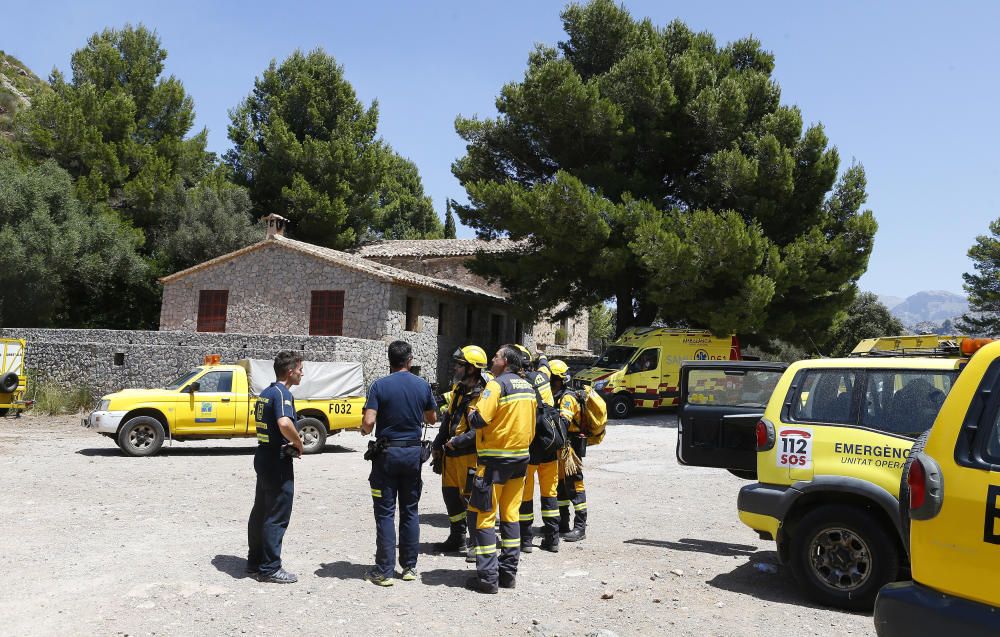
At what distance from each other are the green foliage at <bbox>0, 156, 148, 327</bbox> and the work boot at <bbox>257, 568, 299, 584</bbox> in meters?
28.5

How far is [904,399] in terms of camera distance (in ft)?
18.0

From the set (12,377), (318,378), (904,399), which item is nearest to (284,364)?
(904,399)

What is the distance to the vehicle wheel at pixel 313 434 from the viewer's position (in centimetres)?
1430

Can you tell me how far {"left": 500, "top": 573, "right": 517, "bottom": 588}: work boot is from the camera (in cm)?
575

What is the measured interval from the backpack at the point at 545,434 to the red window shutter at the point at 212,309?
24.4 metres

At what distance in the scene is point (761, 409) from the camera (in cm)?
741

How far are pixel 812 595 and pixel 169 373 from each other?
21.0 meters

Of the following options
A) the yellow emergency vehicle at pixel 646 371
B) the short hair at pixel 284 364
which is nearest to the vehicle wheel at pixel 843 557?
the short hair at pixel 284 364

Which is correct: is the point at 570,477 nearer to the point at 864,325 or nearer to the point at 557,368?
the point at 557,368

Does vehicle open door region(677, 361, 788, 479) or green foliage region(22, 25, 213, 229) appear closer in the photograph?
vehicle open door region(677, 361, 788, 479)

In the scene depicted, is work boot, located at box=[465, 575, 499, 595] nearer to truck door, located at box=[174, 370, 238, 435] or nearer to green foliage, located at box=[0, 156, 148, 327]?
truck door, located at box=[174, 370, 238, 435]

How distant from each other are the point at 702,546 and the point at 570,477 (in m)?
1.41

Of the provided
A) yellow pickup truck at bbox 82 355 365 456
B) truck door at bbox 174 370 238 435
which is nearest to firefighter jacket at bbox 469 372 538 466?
yellow pickup truck at bbox 82 355 365 456

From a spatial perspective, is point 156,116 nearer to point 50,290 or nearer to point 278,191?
point 278,191
